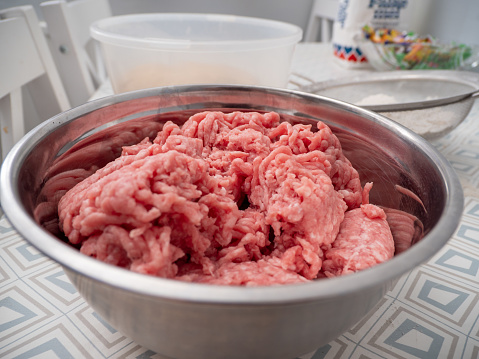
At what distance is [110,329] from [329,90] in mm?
1548

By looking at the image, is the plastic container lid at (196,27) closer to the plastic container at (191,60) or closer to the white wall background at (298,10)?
the plastic container at (191,60)

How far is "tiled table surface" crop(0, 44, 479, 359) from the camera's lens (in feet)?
2.57

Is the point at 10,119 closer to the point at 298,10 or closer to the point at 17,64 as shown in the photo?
the point at 17,64

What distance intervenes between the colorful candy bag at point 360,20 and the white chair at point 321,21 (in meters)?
1.49

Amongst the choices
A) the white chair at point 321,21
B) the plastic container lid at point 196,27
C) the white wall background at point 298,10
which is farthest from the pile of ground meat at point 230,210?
the white chair at point 321,21

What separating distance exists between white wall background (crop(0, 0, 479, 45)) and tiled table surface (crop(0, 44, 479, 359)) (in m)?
2.38

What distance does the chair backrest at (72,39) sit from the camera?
2.14 metres

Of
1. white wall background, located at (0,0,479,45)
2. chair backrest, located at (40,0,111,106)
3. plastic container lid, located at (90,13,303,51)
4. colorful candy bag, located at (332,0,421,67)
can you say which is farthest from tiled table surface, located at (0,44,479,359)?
white wall background, located at (0,0,479,45)

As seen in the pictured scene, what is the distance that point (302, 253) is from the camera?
82cm

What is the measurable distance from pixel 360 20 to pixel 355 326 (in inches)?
92.5

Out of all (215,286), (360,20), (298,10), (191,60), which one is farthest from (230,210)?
(298,10)

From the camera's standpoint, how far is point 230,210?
2.77ft

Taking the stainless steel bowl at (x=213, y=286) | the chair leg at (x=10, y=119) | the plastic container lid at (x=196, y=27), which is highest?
the plastic container lid at (x=196, y=27)

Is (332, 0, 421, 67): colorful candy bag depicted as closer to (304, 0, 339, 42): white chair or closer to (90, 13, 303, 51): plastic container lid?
(90, 13, 303, 51): plastic container lid
